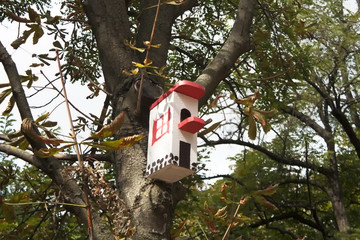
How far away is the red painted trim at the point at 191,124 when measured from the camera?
250 cm

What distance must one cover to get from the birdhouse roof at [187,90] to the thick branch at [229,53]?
0.18m

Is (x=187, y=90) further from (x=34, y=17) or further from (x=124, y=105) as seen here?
(x=34, y=17)

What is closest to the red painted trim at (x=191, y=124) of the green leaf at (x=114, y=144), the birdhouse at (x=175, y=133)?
the birdhouse at (x=175, y=133)

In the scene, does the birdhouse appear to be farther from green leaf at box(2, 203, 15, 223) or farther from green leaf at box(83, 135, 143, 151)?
green leaf at box(2, 203, 15, 223)

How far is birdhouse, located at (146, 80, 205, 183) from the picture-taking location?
8.14 ft

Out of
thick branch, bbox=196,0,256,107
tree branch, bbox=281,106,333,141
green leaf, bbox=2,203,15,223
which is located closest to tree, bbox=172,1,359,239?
tree branch, bbox=281,106,333,141

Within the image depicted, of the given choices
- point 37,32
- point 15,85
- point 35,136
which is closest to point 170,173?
point 35,136

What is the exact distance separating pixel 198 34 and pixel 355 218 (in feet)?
19.2

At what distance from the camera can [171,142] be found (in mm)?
2500

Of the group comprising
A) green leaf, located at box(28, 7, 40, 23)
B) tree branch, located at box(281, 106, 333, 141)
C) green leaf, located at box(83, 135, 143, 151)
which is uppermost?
tree branch, located at box(281, 106, 333, 141)

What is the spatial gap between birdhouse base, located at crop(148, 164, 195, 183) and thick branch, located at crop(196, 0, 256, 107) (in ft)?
1.72

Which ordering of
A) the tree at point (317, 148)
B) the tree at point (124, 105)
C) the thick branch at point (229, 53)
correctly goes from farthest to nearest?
1. the tree at point (317, 148)
2. the thick branch at point (229, 53)
3. the tree at point (124, 105)

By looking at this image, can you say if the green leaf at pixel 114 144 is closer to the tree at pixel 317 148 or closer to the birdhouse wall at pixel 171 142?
the birdhouse wall at pixel 171 142

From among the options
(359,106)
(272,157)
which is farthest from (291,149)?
(359,106)
